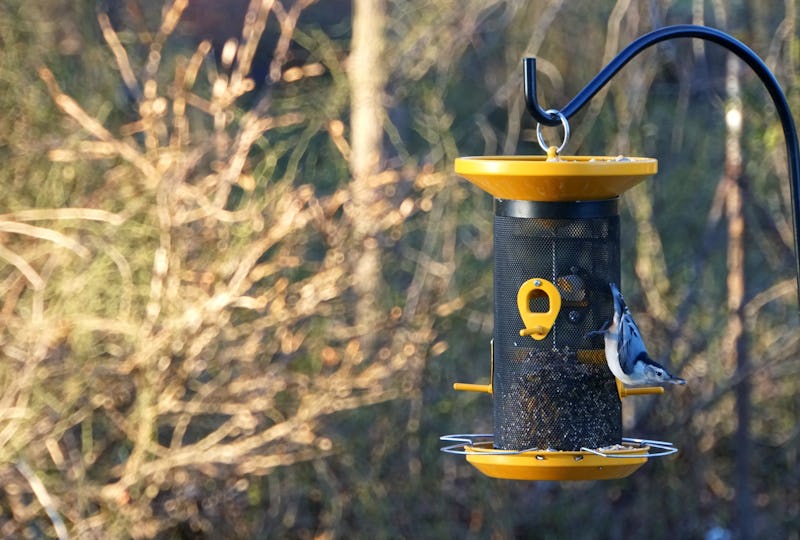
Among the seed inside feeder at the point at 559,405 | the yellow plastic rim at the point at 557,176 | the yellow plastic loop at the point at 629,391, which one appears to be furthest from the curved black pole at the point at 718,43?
the seed inside feeder at the point at 559,405

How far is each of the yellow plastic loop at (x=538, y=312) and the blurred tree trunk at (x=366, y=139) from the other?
266 centimetres

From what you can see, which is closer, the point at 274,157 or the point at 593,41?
the point at 274,157

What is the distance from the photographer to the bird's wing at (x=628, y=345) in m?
3.39

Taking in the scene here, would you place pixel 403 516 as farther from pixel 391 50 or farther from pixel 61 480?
pixel 391 50

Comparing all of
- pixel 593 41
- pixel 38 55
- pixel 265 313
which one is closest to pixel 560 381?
pixel 265 313

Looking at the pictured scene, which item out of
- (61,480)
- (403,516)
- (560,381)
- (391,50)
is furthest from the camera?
(391,50)

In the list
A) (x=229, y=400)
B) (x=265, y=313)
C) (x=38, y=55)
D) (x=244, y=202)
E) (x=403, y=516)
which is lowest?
(x=403, y=516)

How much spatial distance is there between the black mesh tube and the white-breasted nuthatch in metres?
0.16

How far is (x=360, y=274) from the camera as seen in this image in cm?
642

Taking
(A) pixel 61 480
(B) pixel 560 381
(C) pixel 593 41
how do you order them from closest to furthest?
1. (B) pixel 560 381
2. (A) pixel 61 480
3. (C) pixel 593 41

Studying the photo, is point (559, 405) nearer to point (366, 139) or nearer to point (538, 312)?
point (538, 312)

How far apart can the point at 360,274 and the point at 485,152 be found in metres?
1.20

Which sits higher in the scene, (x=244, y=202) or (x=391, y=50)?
(x=391, y=50)

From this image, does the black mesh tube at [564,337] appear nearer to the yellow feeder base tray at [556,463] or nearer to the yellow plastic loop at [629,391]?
the yellow plastic loop at [629,391]
